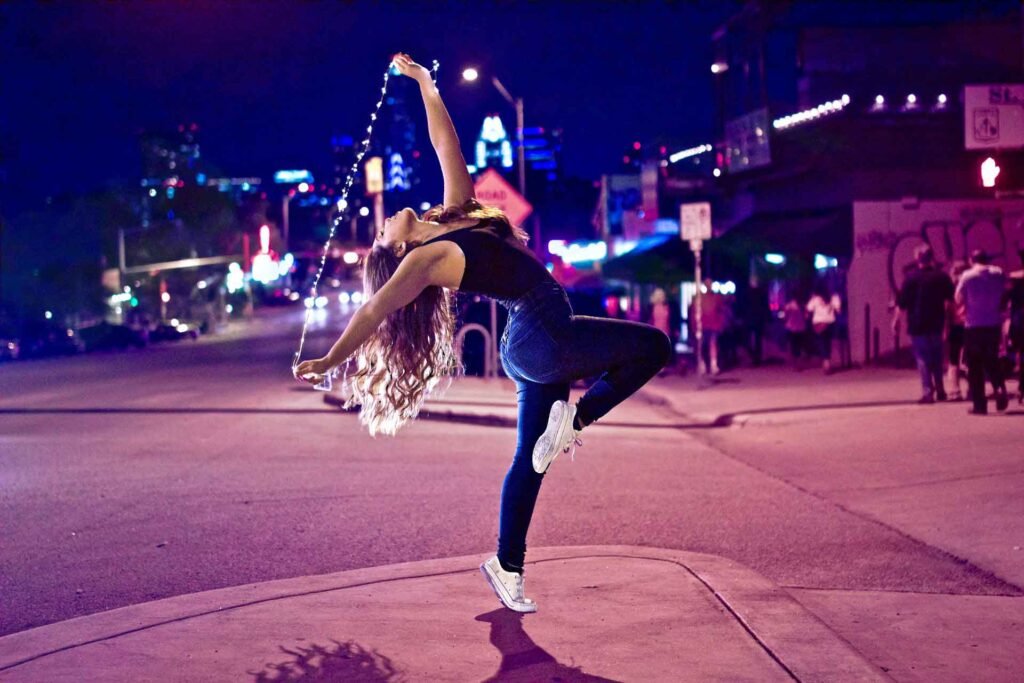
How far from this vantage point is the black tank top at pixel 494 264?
4.61 metres

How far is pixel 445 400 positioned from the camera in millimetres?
17688

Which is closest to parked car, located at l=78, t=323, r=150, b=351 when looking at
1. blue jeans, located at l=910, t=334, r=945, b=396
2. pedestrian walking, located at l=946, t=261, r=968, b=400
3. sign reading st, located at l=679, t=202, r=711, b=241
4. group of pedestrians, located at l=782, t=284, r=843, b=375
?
group of pedestrians, located at l=782, t=284, r=843, b=375

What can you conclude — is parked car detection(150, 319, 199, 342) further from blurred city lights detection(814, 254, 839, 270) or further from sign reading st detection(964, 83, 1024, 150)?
sign reading st detection(964, 83, 1024, 150)

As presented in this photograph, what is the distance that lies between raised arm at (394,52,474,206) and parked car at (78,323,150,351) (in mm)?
54740

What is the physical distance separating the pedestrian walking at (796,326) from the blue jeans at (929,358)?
7.85m

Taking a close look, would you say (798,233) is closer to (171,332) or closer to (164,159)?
(171,332)

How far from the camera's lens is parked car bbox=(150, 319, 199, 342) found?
6638 centimetres

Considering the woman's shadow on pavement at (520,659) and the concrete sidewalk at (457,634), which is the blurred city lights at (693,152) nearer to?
the concrete sidewalk at (457,634)

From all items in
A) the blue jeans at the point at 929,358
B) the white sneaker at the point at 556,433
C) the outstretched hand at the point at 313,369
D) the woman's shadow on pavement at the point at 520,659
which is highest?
the outstretched hand at the point at 313,369

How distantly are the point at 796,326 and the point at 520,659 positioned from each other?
62.8 feet

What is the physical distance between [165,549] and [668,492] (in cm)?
393

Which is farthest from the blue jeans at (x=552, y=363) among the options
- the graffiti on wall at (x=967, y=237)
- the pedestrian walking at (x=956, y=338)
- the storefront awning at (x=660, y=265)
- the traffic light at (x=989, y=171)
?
the storefront awning at (x=660, y=265)

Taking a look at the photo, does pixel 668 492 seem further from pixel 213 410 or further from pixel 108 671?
pixel 213 410

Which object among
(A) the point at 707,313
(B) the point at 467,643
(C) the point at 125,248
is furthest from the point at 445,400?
(C) the point at 125,248
